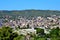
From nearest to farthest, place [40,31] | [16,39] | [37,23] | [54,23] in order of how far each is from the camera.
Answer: [16,39] < [40,31] < [54,23] < [37,23]

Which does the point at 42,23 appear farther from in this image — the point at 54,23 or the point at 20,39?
the point at 20,39

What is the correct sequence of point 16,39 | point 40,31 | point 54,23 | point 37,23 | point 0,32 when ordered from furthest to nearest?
point 37,23 < point 54,23 < point 40,31 < point 0,32 < point 16,39

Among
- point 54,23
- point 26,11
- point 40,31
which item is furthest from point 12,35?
point 26,11

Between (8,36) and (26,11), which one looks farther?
(26,11)

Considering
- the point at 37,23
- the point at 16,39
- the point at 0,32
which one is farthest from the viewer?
the point at 37,23

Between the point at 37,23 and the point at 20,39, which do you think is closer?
the point at 20,39

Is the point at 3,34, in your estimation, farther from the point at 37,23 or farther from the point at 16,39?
A: the point at 37,23

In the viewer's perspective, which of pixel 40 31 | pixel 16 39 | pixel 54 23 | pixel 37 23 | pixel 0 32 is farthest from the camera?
pixel 37 23

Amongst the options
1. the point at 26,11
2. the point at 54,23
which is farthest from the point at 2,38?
the point at 26,11
